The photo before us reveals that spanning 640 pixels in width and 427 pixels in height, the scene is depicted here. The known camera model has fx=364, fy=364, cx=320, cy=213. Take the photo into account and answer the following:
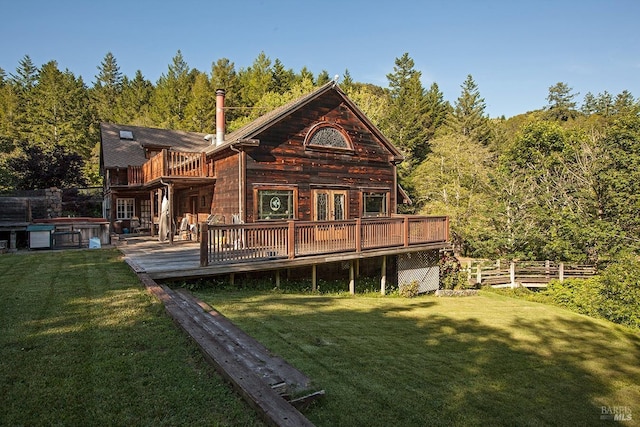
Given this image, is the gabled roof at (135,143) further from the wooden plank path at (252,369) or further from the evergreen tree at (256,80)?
the wooden plank path at (252,369)

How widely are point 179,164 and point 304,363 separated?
11629 millimetres

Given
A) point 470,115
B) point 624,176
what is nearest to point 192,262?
point 624,176

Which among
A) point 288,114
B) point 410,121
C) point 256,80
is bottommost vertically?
point 288,114

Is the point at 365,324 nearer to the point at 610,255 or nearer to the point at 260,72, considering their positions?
Result: the point at 610,255

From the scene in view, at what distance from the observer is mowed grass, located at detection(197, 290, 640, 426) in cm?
395

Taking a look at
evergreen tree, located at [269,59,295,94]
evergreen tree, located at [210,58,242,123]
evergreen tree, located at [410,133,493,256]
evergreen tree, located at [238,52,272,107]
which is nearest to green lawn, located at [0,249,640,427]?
evergreen tree, located at [410,133,493,256]

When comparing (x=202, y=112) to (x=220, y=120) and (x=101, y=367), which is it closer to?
(x=220, y=120)

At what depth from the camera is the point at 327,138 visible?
14.8 metres

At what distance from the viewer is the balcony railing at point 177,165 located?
45.2 ft

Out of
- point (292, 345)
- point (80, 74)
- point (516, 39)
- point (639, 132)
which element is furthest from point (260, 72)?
point (292, 345)

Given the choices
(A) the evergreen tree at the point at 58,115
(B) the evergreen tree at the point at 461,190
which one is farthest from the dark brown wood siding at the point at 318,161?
(A) the evergreen tree at the point at 58,115

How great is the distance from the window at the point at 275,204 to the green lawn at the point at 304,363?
4.73 meters

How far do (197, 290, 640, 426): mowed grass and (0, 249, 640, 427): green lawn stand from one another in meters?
0.03

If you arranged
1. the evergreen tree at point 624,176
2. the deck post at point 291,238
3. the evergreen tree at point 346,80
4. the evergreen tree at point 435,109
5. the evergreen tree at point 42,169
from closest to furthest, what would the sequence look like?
the deck post at point 291,238 < the evergreen tree at point 624,176 < the evergreen tree at point 42,169 < the evergreen tree at point 346,80 < the evergreen tree at point 435,109
